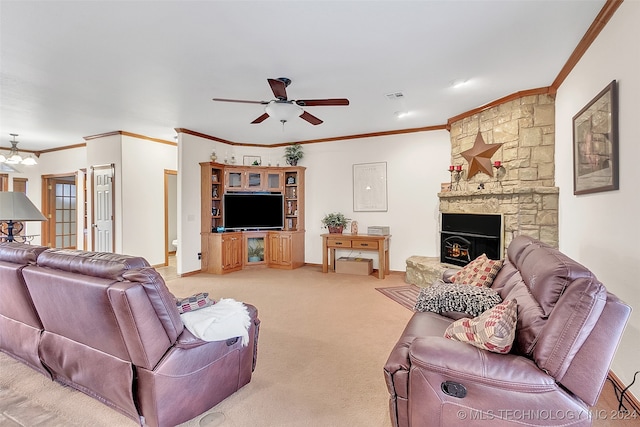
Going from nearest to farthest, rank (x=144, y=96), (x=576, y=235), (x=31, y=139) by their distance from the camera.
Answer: (x=576, y=235)
(x=144, y=96)
(x=31, y=139)

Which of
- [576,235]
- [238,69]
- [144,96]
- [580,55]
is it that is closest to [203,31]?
[238,69]

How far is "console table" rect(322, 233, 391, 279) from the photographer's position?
5.37 meters

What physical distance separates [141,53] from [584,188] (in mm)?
4034

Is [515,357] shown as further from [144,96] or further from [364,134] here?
[364,134]

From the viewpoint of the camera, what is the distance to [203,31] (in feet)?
8.06

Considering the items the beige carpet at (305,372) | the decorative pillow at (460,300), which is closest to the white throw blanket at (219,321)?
the beige carpet at (305,372)

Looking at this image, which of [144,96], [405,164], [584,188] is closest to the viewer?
[584,188]

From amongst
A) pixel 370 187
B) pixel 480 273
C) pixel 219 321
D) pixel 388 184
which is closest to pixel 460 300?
pixel 480 273

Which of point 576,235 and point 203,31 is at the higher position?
point 203,31

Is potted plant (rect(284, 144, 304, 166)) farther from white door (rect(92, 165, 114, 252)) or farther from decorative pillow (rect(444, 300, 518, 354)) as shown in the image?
decorative pillow (rect(444, 300, 518, 354))

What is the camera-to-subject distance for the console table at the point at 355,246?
211 inches

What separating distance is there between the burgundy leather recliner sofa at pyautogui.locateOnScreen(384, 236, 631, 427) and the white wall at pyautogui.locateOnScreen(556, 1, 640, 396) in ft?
2.96

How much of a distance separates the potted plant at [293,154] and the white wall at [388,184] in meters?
0.37

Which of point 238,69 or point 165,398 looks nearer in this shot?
point 165,398
